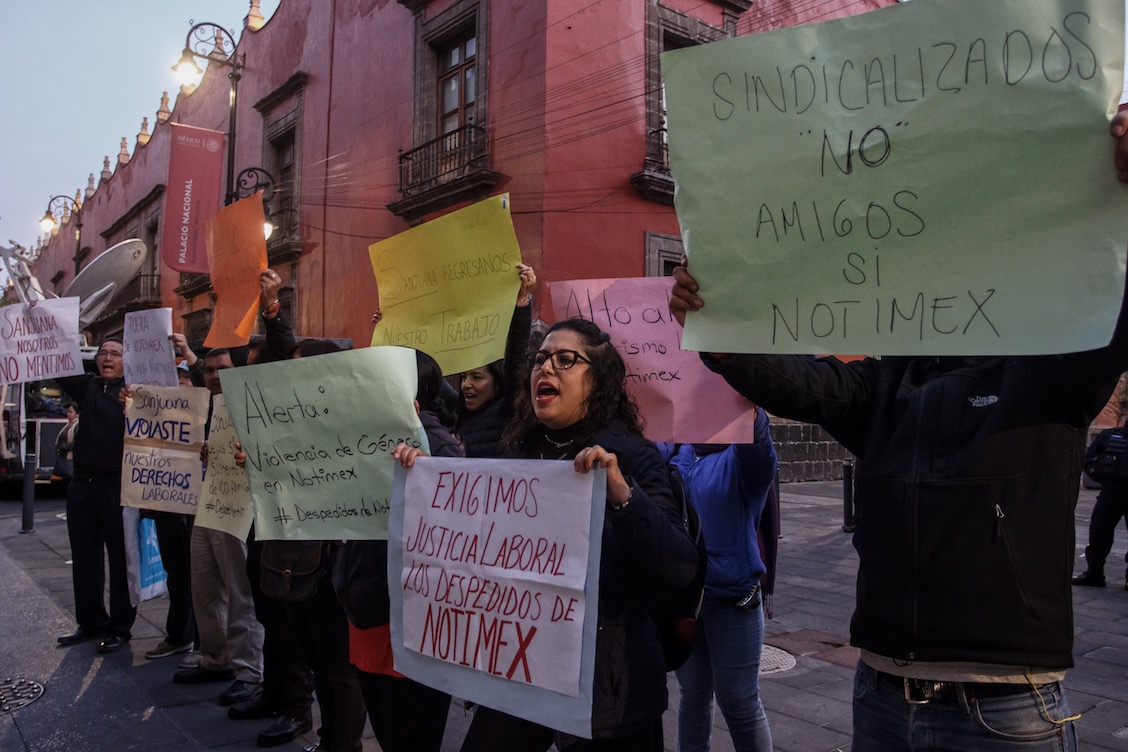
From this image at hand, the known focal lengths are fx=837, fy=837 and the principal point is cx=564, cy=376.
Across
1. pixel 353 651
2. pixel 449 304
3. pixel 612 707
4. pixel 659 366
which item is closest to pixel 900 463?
pixel 612 707

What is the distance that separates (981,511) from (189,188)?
675 inches

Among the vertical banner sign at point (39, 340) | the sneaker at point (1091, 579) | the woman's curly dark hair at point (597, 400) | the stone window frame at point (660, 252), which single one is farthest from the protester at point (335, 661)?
the stone window frame at point (660, 252)

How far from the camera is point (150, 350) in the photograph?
489 centimetres

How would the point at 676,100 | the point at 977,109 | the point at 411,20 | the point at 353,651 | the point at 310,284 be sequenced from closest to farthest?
the point at 977,109 < the point at 676,100 < the point at 353,651 < the point at 411,20 < the point at 310,284

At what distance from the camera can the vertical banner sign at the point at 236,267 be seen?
→ 423 centimetres

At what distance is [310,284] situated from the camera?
52.7 feet

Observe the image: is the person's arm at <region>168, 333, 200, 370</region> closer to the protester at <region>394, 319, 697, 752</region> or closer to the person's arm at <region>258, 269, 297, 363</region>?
the person's arm at <region>258, 269, 297, 363</region>

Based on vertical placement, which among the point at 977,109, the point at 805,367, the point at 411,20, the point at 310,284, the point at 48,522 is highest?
the point at 411,20

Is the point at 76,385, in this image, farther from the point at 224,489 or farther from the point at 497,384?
the point at 497,384

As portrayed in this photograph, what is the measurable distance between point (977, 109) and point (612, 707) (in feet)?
5.00

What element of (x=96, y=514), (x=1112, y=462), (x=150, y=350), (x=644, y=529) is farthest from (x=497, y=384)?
(x=1112, y=462)

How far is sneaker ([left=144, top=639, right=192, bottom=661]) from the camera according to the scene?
196 inches

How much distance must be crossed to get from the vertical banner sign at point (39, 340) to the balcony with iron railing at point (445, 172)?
22.5ft

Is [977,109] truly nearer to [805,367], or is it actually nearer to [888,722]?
[805,367]
